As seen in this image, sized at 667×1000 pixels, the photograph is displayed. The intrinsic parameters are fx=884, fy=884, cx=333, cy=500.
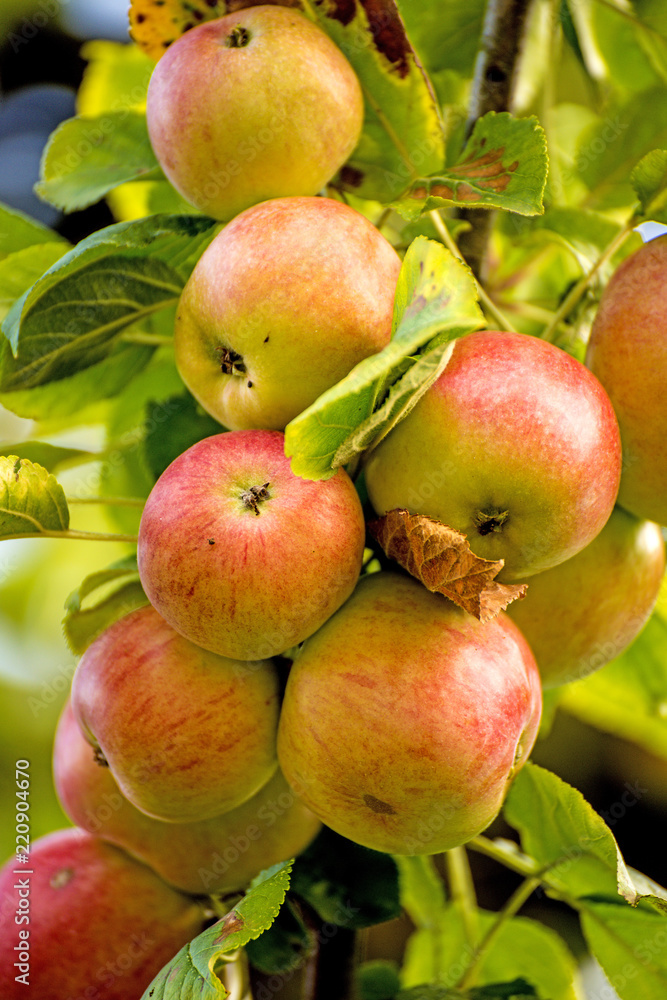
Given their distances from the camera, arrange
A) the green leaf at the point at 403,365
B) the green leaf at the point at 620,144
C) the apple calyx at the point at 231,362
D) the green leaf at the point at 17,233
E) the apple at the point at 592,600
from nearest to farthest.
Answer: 1. the green leaf at the point at 403,365
2. the apple calyx at the point at 231,362
3. the apple at the point at 592,600
4. the green leaf at the point at 17,233
5. the green leaf at the point at 620,144

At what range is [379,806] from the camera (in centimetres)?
58

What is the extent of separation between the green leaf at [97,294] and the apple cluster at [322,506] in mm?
59

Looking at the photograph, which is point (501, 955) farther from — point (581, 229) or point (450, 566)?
point (581, 229)

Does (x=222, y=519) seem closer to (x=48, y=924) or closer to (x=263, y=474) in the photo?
(x=263, y=474)

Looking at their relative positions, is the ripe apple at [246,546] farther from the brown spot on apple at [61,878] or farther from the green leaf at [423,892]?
the green leaf at [423,892]

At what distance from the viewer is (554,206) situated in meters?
0.89

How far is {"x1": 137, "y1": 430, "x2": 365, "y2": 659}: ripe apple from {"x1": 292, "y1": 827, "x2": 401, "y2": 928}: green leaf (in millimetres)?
282

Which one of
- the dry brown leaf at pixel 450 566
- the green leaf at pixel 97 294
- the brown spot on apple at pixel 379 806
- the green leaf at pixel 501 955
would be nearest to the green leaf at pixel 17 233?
the green leaf at pixel 97 294

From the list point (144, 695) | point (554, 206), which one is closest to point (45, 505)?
point (144, 695)

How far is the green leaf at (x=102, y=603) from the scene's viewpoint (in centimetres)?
71

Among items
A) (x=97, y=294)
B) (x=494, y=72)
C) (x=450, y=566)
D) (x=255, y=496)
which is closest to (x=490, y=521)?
(x=450, y=566)

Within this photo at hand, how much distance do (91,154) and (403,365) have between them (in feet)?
1.47

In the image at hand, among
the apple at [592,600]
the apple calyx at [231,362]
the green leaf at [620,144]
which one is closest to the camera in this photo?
the apple calyx at [231,362]

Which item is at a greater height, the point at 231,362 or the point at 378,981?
the point at 231,362
